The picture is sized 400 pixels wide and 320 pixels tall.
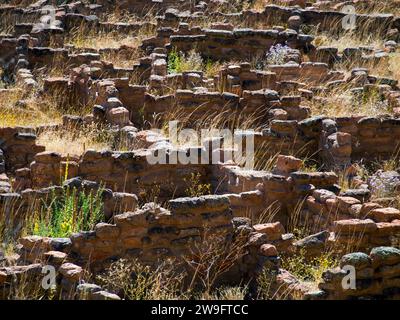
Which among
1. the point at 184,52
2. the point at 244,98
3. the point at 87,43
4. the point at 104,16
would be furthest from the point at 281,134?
the point at 104,16

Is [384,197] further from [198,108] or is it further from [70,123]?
[70,123]

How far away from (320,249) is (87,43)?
9354mm

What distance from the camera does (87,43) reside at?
19453 millimetres

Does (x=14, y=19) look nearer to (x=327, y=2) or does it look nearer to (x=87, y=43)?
(x=87, y=43)

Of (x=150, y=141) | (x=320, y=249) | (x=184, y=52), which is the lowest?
(x=320, y=249)

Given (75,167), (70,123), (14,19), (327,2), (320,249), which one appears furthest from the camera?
(327,2)

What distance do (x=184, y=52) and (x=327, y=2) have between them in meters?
4.82

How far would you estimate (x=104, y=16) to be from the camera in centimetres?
2112

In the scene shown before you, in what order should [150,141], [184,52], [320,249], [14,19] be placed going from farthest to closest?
1. [14,19]
2. [184,52]
3. [150,141]
4. [320,249]

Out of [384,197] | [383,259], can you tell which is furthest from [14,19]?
[383,259]

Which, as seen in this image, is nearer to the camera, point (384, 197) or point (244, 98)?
point (384, 197)

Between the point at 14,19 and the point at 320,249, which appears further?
the point at 14,19

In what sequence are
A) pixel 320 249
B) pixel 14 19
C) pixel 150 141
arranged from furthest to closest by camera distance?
pixel 14 19 < pixel 150 141 < pixel 320 249

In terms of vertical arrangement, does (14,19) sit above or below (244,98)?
above
